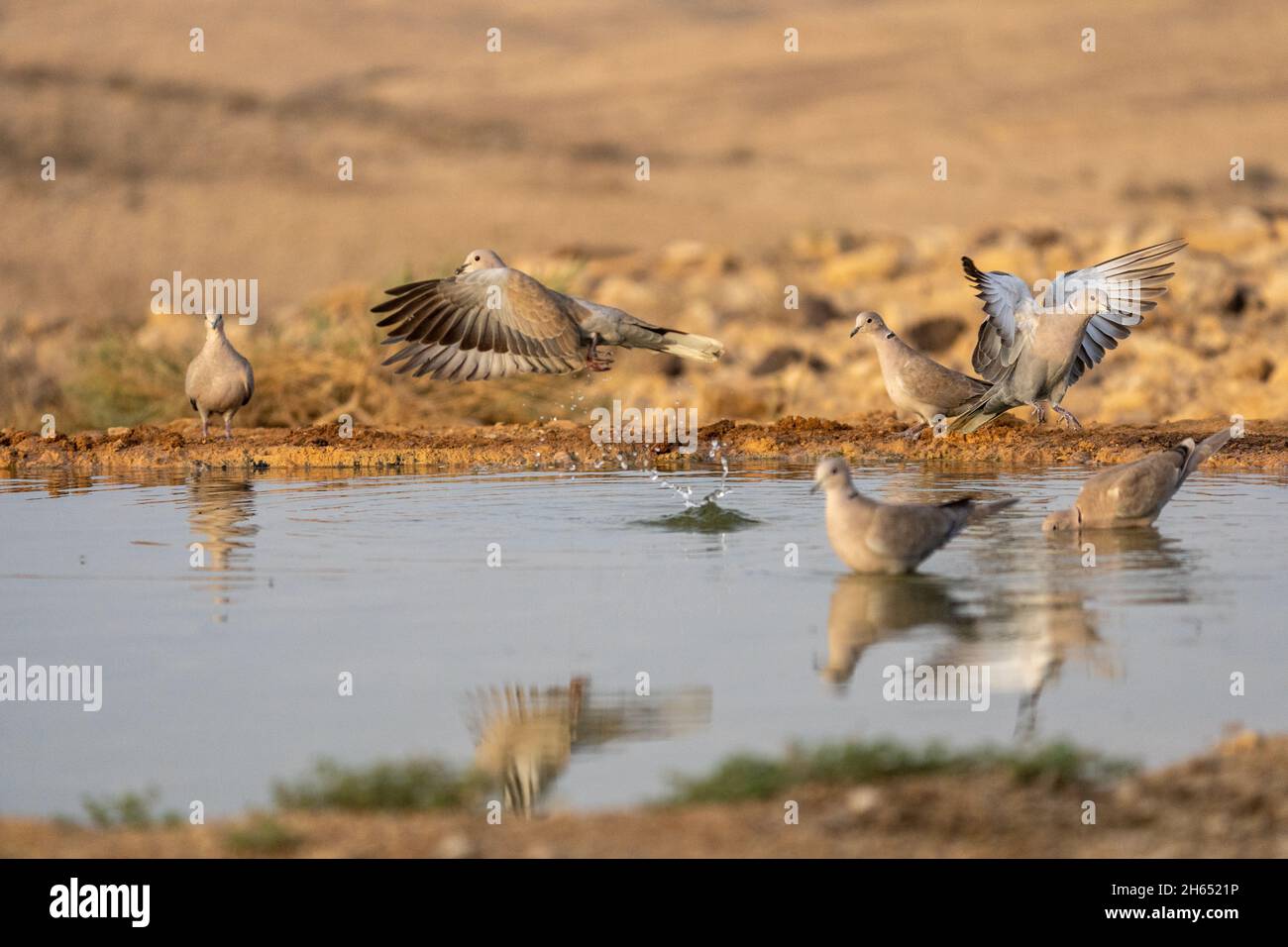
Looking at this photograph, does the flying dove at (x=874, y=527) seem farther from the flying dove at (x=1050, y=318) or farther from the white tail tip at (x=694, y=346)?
the flying dove at (x=1050, y=318)

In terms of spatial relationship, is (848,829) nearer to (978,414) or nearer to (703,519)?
→ (703,519)

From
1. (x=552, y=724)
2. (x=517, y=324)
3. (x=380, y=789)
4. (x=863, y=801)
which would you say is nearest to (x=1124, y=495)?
(x=517, y=324)

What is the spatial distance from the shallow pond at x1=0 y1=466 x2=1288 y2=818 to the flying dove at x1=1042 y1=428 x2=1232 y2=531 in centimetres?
16

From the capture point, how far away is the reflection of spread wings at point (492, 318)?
9867 mm

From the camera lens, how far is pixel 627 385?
80.5ft

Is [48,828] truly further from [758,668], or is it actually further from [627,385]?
[627,385]

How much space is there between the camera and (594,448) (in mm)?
15758

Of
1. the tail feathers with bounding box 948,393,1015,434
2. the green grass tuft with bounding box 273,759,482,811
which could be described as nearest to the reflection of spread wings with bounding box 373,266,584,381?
the tail feathers with bounding box 948,393,1015,434

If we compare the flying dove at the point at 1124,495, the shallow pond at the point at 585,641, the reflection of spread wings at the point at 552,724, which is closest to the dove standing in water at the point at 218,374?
the shallow pond at the point at 585,641

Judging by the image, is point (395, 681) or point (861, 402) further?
point (861, 402)

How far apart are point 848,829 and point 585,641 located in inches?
91.3
